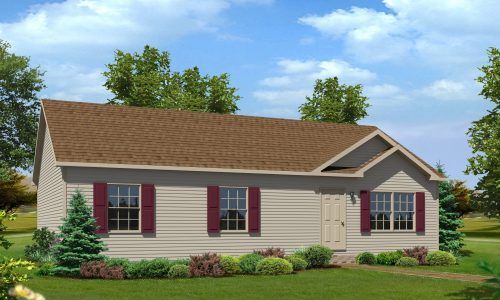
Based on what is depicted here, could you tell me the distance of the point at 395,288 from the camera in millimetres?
18250

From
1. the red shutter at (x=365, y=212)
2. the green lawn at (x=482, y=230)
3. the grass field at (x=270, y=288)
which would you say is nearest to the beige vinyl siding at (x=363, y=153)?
the red shutter at (x=365, y=212)

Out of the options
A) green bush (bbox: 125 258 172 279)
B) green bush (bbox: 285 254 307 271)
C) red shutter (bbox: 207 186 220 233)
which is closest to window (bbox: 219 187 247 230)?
red shutter (bbox: 207 186 220 233)

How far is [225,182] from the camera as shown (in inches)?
942

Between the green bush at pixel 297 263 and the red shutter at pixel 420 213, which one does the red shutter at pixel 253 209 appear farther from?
the red shutter at pixel 420 213

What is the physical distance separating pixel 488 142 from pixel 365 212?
54.8 ft

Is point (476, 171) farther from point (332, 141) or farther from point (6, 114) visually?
point (6, 114)

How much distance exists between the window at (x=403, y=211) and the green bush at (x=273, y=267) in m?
7.56

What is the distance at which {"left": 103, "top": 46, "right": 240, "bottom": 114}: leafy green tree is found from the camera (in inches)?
1820

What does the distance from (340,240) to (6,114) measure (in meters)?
35.7

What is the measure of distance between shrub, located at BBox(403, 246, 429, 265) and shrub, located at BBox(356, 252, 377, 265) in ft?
4.95

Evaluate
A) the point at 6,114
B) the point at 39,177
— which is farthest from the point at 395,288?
the point at 6,114

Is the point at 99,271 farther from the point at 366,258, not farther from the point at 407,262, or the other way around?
the point at 407,262

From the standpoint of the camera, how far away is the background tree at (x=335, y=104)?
49.4 m

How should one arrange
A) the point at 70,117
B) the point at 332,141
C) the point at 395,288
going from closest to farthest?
the point at 395,288
the point at 70,117
the point at 332,141
